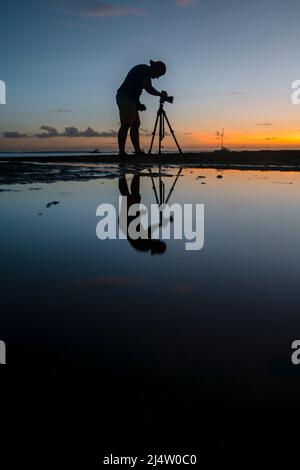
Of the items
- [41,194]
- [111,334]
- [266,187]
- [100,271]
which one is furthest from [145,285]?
[266,187]

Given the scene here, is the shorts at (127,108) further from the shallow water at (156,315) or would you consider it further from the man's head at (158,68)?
the shallow water at (156,315)

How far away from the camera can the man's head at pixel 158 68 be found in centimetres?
1275

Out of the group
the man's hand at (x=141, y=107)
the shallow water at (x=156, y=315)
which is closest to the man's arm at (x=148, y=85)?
the man's hand at (x=141, y=107)

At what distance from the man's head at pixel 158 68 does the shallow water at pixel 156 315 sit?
10421 mm

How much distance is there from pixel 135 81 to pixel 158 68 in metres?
0.90

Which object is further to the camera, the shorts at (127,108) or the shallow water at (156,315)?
the shorts at (127,108)

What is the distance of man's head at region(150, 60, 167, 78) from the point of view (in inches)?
502

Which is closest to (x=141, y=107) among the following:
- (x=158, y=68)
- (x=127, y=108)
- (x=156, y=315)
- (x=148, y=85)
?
(x=127, y=108)

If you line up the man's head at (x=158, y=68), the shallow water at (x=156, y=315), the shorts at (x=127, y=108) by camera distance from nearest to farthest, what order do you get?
the shallow water at (x=156, y=315)
the man's head at (x=158, y=68)
the shorts at (x=127, y=108)

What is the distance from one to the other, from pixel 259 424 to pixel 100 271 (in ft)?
5.55

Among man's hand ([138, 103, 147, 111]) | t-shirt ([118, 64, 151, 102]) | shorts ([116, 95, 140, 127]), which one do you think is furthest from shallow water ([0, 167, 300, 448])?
man's hand ([138, 103, 147, 111])

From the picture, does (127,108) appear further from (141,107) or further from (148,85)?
(148,85)

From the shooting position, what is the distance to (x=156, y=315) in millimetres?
1940
